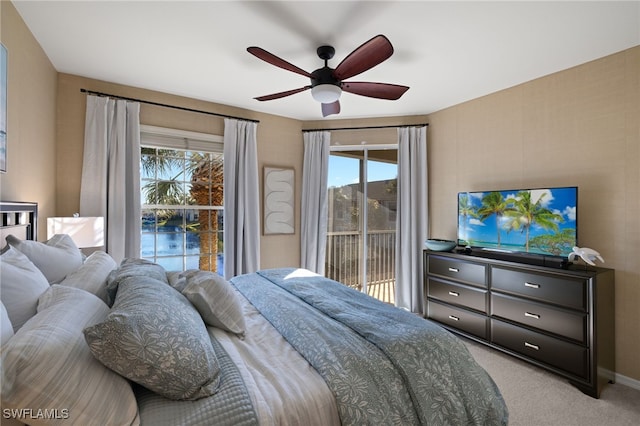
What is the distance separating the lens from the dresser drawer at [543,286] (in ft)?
7.73

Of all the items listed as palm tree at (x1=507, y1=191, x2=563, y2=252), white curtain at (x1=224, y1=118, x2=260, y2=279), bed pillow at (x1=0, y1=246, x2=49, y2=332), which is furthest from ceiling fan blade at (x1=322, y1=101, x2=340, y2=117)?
bed pillow at (x1=0, y1=246, x2=49, y2=332)

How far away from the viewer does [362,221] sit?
4410 millimetres

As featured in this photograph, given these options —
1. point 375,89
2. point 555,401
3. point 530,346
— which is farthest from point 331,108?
point 555,401

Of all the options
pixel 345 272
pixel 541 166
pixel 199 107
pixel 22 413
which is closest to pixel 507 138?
pixel 541 166

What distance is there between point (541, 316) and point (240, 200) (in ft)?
10.8

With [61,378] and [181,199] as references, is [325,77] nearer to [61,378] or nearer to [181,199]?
[61,378]

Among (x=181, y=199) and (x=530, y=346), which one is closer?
(x=530, y=346)

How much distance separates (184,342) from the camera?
1.07 meters

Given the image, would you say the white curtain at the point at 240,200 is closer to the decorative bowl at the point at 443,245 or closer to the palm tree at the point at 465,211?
the decorative bowl at the point at 443,245

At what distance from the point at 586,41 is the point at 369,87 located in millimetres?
1728

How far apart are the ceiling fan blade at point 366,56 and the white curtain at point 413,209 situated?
7.07 ft

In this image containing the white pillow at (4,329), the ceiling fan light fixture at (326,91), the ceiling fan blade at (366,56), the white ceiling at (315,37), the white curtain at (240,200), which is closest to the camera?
the white pillow at (4,329)

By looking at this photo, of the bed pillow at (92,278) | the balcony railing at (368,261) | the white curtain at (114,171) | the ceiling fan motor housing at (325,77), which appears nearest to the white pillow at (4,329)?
the bed pillow at (92,278)

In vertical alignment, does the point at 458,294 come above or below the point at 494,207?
below
